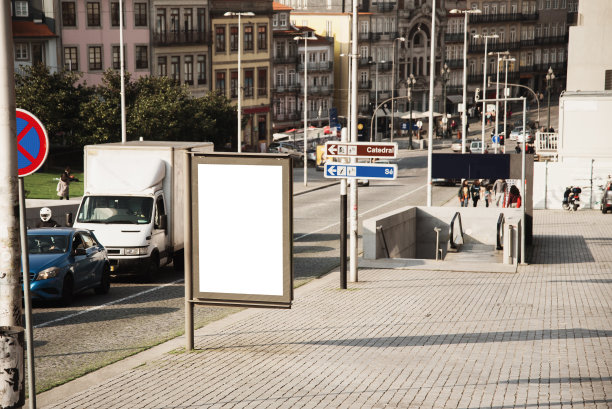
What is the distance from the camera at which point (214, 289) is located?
1353 centimetres

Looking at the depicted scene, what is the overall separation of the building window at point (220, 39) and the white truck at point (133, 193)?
6027cm

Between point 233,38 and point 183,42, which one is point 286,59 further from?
point 183,42

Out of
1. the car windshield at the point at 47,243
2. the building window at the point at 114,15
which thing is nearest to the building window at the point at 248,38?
the building window at the point at 114,15

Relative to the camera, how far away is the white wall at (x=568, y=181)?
47969 mm

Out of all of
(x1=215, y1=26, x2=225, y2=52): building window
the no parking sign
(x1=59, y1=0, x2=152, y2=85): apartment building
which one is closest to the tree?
(x1=59, y1=0, x2=152, y2=85): apartment building

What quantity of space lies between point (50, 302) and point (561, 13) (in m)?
136

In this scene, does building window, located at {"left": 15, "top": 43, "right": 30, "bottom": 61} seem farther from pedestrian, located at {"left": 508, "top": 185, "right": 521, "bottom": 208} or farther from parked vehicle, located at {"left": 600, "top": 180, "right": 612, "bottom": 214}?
pedestrian, located at {"left": 508, "top": 185, "right": 521, "bottom": 208}

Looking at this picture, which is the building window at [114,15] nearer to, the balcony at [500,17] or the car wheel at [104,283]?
the car wheel at [104,283]

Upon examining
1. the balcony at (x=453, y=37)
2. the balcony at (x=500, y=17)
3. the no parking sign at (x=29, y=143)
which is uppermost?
the balcony at (x=500, y=17)

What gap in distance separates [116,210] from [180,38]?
5700 centimetres

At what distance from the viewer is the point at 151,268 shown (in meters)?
21.9

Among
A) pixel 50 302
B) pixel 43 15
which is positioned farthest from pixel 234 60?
pixel 50 302

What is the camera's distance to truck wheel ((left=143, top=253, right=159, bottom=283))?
21.7 meters

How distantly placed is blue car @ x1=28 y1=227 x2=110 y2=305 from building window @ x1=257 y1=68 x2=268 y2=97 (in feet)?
225
